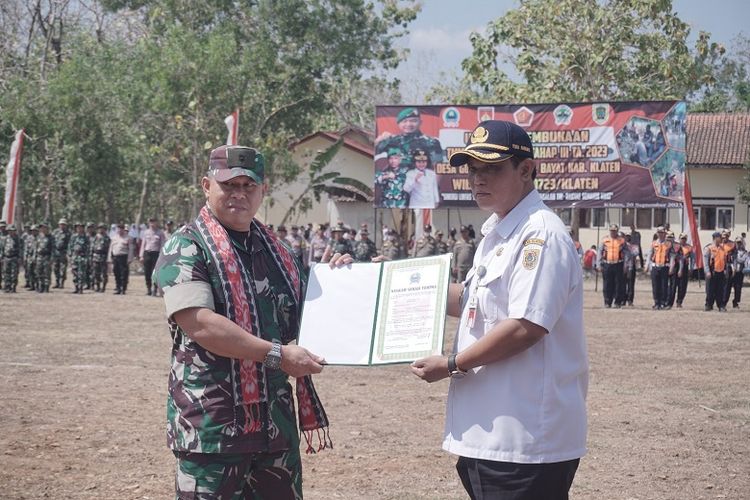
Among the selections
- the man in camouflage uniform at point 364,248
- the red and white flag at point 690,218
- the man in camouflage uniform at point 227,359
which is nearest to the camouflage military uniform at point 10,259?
the man in camouflage uniform at point 364,248

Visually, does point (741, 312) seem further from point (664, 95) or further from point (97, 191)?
point (97, 191)

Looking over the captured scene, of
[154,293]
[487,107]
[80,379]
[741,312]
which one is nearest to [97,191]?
[154,293]

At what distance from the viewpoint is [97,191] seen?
3503 centimetres

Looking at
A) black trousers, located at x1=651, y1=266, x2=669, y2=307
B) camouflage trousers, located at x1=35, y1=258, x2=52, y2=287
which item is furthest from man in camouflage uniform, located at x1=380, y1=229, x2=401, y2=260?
camouflage trousers, located at x1=35, y1=258, x2=52, y2=287

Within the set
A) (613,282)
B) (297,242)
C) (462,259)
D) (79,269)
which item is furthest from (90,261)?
(613,282)

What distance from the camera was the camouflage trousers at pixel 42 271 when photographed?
24844mm

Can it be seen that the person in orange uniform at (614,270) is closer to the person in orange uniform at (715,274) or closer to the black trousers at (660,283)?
the black trousers at (660,283)

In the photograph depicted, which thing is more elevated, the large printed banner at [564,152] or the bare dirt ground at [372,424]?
the large printed banner at [564,152]

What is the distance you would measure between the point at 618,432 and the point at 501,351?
17.5 feet

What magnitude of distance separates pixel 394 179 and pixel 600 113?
482 centimetres

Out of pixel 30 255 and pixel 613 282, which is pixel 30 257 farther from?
pixel 613 282

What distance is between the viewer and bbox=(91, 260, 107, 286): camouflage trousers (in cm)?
2575

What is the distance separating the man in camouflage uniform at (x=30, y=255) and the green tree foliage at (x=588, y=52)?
1464 cm

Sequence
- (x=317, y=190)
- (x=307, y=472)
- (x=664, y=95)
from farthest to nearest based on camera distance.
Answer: (x=317, y=190) → (x=664, y=95) → (x=307, y=472)
